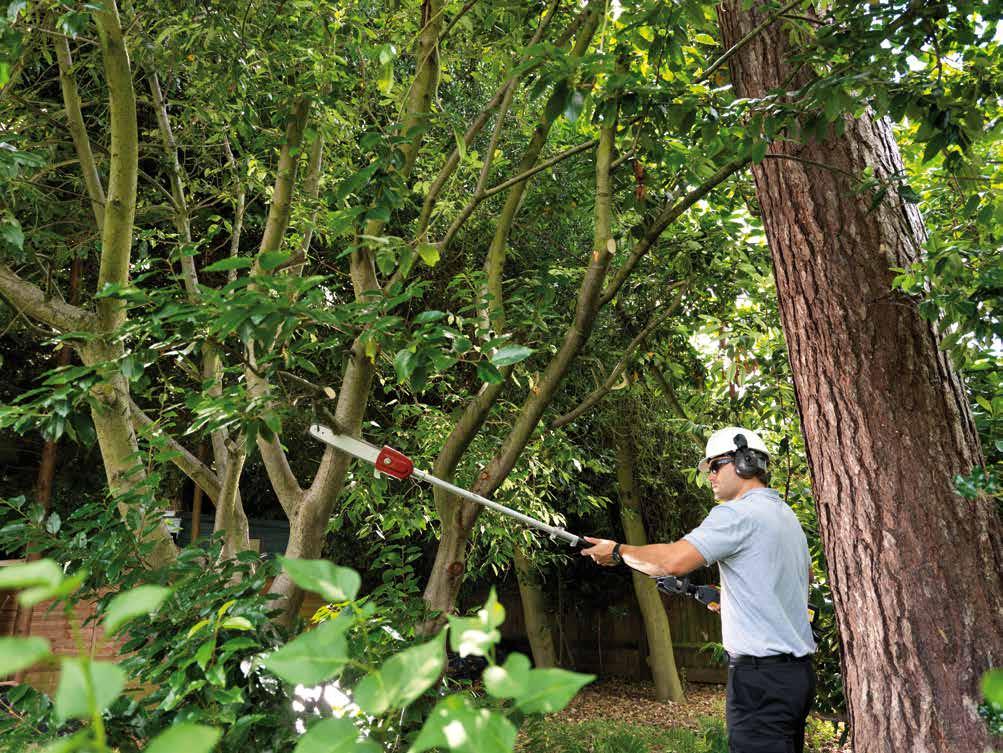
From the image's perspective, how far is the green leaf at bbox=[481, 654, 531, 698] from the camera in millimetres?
459

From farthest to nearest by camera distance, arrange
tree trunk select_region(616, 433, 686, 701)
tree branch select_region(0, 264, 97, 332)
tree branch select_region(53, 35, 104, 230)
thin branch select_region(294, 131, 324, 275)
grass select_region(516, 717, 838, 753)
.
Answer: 1. tree trunk select_region(616, 433, 686, 701)
2. grass select_region(516, 717, 838, 753)
3. thin branch select_region(294, 131, 324, 275)
4. tree branch select_region(53, 35, 104, 230)
5. tree branch select_region(0, 264, 97, 332)

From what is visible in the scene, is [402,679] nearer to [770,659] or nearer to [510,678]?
[510,678]

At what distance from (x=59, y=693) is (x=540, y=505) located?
6.08 meters

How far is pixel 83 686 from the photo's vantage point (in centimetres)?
40

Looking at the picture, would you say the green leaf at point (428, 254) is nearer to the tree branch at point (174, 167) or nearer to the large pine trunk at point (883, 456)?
the large pine trunk at point (883, 456)

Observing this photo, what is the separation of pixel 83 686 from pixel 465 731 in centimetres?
20

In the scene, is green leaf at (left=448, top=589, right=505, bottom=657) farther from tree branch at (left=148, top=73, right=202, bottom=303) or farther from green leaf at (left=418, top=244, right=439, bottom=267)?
tree branch at (left=148, top=73, right=202, bottom=303)

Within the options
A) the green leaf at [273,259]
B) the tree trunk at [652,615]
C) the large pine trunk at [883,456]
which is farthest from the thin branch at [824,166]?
the tree trunk at [652,615]

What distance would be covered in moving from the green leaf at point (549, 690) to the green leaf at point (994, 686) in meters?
0.20

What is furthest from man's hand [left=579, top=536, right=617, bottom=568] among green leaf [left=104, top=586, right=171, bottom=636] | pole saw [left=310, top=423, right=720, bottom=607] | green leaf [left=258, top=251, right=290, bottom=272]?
green leaf [left=104, top=586, right=171, bottom=636]

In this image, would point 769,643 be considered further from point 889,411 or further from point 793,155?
point 793,155

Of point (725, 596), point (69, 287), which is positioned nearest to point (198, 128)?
point (69, 287)

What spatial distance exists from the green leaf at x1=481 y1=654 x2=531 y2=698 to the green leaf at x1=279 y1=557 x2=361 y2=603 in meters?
0.11

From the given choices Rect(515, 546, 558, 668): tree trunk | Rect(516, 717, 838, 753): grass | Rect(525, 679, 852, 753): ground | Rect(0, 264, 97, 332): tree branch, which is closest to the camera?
Rect(0, 264, 97, 332): tree branch
